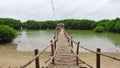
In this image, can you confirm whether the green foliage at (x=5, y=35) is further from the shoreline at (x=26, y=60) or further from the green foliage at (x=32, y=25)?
the green foliage at (x=32, y=25)

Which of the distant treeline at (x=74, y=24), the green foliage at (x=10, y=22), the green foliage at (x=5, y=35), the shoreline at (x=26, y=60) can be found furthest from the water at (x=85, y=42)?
the green foliage at (x=10, y=22)

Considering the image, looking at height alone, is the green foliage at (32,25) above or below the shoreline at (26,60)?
above

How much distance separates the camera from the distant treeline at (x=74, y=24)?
87.2m

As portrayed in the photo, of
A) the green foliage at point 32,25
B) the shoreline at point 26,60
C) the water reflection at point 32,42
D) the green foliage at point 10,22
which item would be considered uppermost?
the green foliage at point 10,22

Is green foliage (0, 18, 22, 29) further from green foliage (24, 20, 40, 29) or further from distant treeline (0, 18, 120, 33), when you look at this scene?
green foliage (24, 20, 40, 29)

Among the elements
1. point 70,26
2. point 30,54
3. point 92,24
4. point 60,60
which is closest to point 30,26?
point 70,26

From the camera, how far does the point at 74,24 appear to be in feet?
366

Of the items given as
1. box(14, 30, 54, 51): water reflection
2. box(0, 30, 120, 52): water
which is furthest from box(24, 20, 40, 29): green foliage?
box(0, 30, 120, 52): water

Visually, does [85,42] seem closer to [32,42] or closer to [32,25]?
[32,42]

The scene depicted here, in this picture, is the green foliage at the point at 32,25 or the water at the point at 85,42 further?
the green foliage at the point at 32,25

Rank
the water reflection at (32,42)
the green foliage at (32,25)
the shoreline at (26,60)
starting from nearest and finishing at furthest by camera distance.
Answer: the shoreline at (26,60) → the water reflection at (32,42) → the green foliage at (32,25)

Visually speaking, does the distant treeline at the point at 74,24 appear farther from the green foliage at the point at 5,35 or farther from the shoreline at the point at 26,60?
the shoreline at the point at 26,60

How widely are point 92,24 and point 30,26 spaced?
27671 mm

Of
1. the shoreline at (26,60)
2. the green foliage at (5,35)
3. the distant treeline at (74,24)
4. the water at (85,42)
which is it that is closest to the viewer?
the shoreline at (26,60)
